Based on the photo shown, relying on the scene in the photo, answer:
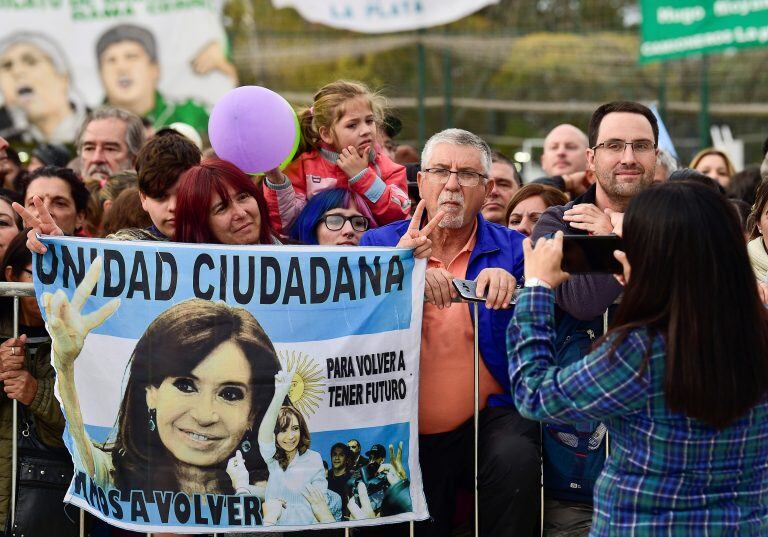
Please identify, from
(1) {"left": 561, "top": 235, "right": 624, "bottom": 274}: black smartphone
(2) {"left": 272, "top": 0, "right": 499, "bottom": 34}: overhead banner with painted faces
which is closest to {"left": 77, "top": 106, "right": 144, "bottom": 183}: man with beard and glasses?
(1) {"left": 561, "top": 235, "right": 624, "bottom": 274}: black smartphone

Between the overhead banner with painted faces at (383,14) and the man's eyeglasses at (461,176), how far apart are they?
12361 millimetres

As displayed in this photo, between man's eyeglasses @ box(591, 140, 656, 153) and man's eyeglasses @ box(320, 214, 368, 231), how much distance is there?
49.8 inches

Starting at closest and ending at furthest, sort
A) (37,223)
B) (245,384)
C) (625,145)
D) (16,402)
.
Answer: (245,384) < (37,223) < (16,402) < (625,145)

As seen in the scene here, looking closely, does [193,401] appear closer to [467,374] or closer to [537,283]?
[467,374]

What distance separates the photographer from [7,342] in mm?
4801

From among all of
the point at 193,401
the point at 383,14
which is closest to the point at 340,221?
the point at 193,401

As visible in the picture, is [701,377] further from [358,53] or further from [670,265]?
[358,53]

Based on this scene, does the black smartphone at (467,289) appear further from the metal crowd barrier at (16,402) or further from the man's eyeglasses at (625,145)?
the man's eyeglasses at (625,145)

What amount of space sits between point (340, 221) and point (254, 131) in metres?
0.62

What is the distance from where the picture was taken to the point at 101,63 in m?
16.5

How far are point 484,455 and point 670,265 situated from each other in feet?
5.24

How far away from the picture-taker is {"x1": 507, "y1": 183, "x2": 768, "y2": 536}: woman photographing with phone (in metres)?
3.23

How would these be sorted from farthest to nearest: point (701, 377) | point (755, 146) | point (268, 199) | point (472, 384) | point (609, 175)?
point (755, 146) → point (268, 199) → point (609, 175) → point (472, 384) → point (701, 377)

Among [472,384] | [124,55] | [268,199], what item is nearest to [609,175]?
[472,384]
